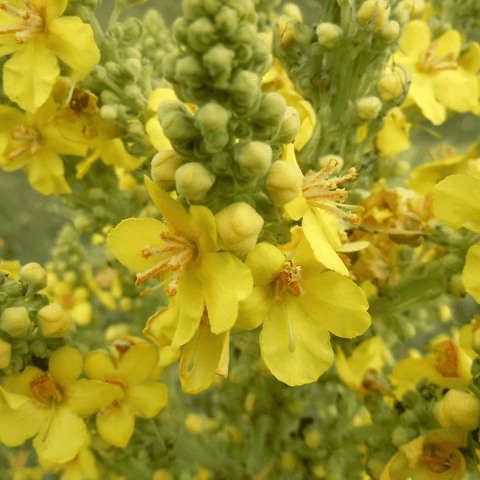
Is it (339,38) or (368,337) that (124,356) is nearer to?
(368,337)

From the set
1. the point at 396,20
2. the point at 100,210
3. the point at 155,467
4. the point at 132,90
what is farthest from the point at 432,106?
the point at 155,467

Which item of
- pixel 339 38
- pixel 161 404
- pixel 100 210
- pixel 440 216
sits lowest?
pixel 161 404

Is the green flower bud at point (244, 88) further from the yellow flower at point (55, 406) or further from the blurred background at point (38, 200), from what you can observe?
the blurred background at point (38, 200)

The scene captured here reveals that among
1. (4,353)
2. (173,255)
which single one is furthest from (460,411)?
(4,353)

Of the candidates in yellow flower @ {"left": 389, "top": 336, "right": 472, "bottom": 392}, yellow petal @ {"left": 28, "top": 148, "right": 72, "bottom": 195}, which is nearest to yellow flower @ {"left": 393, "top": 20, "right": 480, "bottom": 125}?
yellow flower @ {"left": 389, "top": 336, "right": 472, "bottom": 392}

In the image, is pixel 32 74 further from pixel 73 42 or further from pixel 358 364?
pixel 358 364

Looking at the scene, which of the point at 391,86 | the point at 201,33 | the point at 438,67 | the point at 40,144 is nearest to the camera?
the point at 201,33
